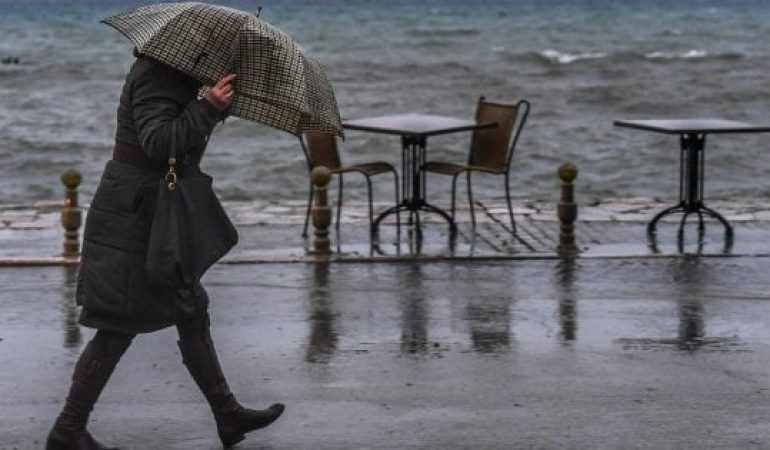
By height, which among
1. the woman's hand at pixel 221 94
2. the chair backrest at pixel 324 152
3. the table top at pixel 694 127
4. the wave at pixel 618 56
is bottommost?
the wave at pixel 618 56

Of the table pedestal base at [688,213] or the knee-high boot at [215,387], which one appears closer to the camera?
the knee-high boot at [215,387]

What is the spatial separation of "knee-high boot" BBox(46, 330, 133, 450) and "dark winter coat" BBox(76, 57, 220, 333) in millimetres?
104

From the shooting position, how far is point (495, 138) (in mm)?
14773

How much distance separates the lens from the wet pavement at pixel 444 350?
8273mm

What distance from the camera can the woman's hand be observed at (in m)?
7.42

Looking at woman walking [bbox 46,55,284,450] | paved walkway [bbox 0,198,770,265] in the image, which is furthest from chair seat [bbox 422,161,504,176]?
woman walking [bbox 46,55,284,450]

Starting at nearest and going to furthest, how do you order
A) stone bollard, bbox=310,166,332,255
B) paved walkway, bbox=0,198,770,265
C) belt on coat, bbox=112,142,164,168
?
belt on coat, bbox=112,142,164,168 < stone bollard, bbox=310,166,332,255 < paved walkway, bbox=0,198,770,265

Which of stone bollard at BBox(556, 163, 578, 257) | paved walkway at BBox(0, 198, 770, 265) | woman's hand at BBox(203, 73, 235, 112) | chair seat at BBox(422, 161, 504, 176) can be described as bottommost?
paved walkway at BBox(0, 198, 770, 265)

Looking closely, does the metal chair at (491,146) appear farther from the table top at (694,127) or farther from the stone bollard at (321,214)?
the stone bollard at (321,214)

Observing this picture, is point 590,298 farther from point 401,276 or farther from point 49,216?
point 49,216

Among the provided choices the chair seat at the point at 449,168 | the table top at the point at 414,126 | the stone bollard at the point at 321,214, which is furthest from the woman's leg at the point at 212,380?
the chair seat at the point at 449,168

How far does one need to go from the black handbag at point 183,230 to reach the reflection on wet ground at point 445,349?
3.03ft

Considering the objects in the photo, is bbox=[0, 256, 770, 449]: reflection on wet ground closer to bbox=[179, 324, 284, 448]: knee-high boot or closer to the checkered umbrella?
bbox=[179, 324, 284, 448]: knee-high boot

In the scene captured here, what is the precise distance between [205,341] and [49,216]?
822 cm
